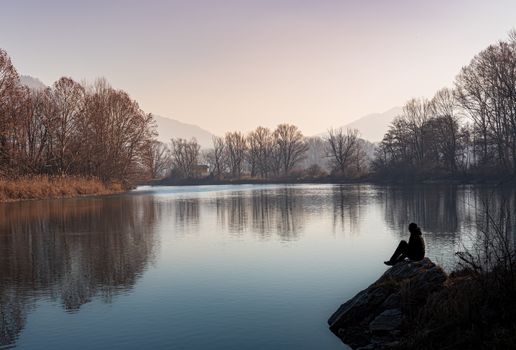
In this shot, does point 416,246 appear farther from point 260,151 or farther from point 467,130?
point 260,151

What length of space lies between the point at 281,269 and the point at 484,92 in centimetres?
6048

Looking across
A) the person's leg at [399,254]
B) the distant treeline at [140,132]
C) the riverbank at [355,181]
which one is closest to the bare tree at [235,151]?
the riverbank at [355,181]

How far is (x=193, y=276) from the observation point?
49.8ft

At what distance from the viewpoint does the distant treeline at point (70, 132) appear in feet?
160

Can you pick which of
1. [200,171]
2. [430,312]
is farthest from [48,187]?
[200,171]

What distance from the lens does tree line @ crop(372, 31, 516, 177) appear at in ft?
196

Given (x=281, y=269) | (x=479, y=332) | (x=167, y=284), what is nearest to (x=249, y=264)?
(x=281, y=269)

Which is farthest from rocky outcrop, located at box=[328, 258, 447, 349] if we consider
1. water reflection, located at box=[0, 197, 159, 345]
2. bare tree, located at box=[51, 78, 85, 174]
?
bare tree, located at box=[51, 78, 85, 174]

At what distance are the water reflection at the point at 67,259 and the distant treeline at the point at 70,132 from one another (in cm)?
2082

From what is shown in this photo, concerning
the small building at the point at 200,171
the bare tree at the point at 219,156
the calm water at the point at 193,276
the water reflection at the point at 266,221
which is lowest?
the calm water at the point at 193,276

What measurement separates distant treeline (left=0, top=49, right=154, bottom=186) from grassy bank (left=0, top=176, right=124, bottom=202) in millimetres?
1768

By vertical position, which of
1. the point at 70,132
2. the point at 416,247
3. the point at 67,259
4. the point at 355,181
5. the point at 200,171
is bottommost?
the point at 67,259

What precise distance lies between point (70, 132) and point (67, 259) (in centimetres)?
4876

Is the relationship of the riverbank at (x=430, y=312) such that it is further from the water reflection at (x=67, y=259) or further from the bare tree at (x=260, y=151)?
the bare tree at (x=260, y=151)
